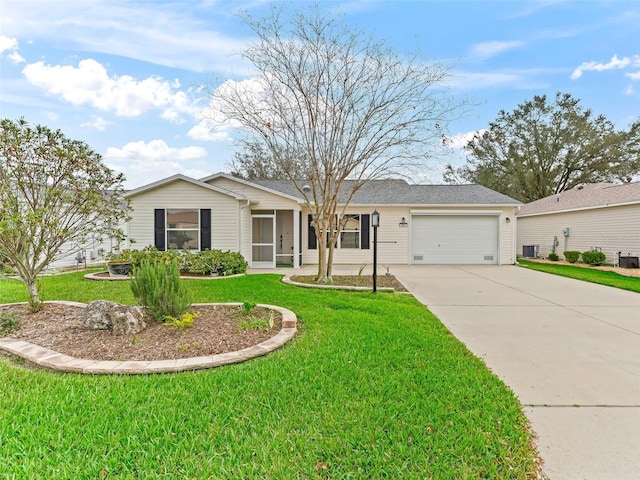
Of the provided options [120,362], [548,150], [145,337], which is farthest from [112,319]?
[548,150]

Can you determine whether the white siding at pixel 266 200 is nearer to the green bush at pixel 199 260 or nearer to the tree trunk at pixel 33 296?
the green bush at pixel 199 260

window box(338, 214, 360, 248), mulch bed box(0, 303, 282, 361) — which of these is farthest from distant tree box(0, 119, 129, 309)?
window box(338, 214, 360, 248)

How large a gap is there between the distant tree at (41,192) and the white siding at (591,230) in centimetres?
1734

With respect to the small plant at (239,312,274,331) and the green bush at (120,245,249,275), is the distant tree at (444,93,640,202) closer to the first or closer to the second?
the green bush at (120,245,249,275)

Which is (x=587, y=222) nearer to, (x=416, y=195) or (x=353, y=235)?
(x=416, y=195)

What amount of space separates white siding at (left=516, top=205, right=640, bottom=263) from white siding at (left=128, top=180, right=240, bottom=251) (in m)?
15.0

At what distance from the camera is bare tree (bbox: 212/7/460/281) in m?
8.20

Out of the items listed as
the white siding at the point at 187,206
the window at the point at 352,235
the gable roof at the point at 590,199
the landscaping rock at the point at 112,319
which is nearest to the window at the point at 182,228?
the white siding at the point at 187,206

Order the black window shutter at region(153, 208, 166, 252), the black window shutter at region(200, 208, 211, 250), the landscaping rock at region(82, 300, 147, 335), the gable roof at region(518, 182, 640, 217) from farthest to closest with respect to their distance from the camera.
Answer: the gable roof at region(518, 182, 640, 217), the black window shutter at region(200, 208, 211, 250), the black window shutter at region(153, 208, 166, 252), the landscaping rock at region(82, 300, 147, 335)

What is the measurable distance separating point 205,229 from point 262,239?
2.57 meters

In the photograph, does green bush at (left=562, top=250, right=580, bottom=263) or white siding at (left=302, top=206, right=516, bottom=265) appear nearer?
white siding at (left=302, top=206, right=516, bottom=265)

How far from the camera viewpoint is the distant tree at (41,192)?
15.0 ft

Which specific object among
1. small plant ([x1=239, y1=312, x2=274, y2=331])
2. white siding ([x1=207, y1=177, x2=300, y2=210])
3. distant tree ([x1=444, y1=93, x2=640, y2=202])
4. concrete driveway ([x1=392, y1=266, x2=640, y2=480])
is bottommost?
concrete driveway ([x1=392, y1=266, x2=640, y2=480])

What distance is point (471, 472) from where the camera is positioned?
6.34ft
